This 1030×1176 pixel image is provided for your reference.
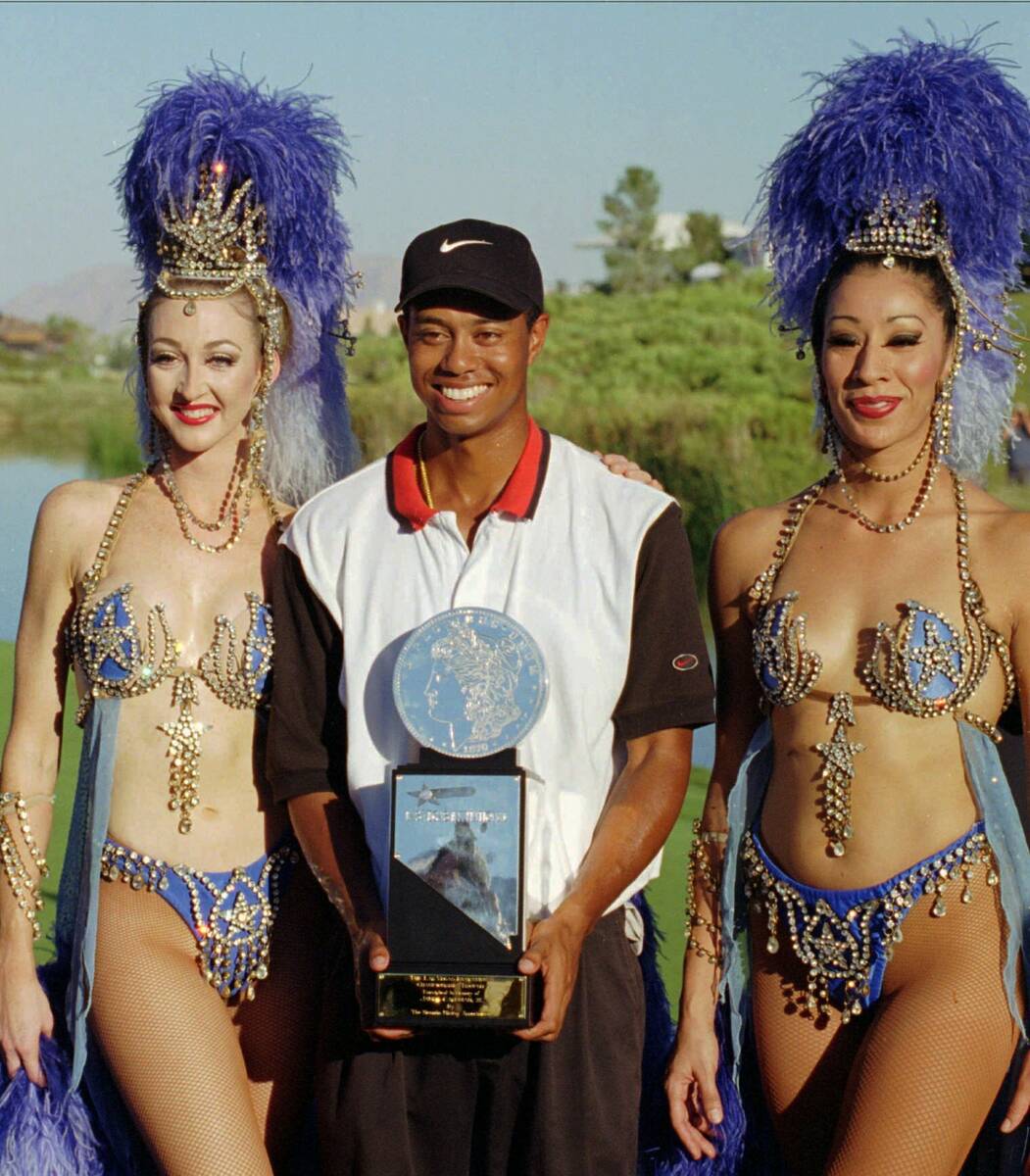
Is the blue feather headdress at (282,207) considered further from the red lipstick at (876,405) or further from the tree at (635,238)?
the tree at (635,238)

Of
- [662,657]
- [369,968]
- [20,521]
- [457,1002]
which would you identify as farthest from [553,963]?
[20,521]

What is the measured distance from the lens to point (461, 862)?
2.72m

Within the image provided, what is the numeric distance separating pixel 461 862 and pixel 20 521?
4.70 metres

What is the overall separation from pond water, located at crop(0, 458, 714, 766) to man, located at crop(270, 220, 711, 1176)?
91 cm

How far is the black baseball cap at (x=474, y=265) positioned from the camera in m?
2.95

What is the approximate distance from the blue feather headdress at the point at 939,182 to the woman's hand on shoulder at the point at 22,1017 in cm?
207

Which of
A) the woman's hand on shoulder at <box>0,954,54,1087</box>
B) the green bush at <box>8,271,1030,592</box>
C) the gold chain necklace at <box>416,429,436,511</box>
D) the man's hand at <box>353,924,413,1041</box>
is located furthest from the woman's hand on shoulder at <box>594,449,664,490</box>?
the green bush at <box>8,271,1030,592</box>

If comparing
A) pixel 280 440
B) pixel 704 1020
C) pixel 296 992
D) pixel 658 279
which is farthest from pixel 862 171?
pixel 658 279

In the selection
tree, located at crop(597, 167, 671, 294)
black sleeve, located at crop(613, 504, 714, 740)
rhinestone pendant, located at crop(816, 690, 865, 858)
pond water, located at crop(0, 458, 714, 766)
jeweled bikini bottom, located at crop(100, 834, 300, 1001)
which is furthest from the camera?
tree, located at crop(597, 167, 671, 294)

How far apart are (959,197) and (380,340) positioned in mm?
15312

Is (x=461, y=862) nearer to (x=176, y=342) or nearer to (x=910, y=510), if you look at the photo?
(x=910, y=510)

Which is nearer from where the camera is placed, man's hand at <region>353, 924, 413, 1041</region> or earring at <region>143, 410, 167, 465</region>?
man's hand at <region>353, 924, 413, 1041</region>

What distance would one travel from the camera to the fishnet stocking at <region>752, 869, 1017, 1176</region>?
2.93 m

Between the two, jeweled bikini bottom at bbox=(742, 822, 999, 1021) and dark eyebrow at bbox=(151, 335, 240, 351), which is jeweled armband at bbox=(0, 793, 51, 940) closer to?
dark eyebrow at bbox=(151, 335, 240, 351)
